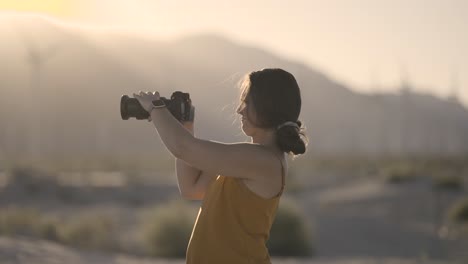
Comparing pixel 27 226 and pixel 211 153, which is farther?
pixel 27 226

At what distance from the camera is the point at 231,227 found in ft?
14.0

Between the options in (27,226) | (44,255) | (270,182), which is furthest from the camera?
(27,226)

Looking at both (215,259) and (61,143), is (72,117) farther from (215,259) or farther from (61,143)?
(215,259)

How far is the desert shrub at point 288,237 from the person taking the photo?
19.8 metres

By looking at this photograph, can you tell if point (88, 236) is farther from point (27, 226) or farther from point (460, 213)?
point (460, 213)

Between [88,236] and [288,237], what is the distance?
4159 mm

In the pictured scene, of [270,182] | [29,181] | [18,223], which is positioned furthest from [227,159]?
[29,181]

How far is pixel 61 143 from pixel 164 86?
50.4 ft

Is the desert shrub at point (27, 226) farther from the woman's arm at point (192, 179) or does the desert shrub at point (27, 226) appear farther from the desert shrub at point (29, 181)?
the desert shrub at point (29, 181)

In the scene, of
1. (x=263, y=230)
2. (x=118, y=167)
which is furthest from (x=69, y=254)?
(x=118, y=167)

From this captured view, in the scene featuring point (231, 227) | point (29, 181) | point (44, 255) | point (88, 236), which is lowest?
A: point (29, 181)

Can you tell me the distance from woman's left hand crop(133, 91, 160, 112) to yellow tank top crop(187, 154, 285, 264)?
0.49m

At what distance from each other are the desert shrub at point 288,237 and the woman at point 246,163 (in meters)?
15.3

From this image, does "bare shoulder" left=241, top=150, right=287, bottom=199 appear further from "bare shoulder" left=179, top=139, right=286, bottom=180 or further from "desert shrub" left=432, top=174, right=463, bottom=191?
"desert shrub" left=432, top=174, right=463, bottom=191
